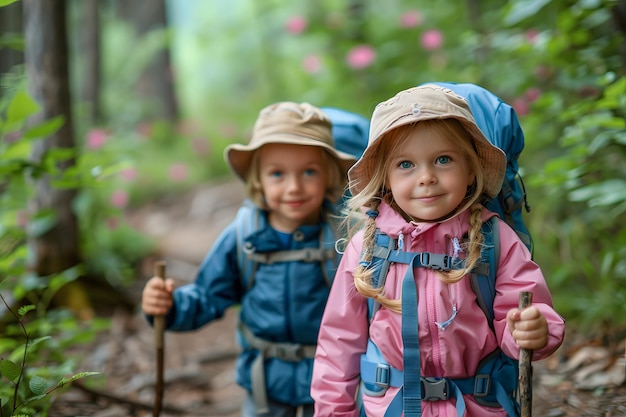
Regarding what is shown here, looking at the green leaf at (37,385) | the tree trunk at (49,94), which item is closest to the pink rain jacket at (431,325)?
the green leaf at (37,385)

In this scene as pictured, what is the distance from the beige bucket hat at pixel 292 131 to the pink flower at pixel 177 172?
26.5 ft

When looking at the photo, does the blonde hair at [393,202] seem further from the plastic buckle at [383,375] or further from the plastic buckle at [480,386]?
the plastic buckle at [480,386]

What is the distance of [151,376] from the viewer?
4344 millimetres

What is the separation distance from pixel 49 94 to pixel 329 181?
2.86 meters

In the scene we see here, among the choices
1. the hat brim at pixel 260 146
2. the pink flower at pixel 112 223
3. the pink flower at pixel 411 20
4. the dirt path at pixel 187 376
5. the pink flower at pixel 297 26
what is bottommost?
the dirt path at pixel 187 376

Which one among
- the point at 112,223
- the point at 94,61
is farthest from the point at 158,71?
the point at 112,223

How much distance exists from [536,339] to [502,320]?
0.20m

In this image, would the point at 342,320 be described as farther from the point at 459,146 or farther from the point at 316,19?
the point at 316,19

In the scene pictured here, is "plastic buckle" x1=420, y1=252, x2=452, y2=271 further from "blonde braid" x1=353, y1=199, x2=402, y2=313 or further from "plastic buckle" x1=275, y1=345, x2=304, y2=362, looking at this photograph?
"plastic buckle" x1=275, y1=345, x2=304, y2=362

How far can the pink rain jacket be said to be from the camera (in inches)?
80.9

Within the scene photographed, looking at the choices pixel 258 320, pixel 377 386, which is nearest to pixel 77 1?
pixel 258 320

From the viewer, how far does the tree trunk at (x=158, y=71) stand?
540 inches

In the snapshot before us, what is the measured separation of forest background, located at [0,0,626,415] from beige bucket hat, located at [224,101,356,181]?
0.73m

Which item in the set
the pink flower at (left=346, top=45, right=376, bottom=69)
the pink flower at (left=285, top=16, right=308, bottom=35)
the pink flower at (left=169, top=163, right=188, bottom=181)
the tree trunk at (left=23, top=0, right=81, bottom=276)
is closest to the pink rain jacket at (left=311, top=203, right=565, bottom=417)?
the tree trunk at (left=23, top=0, right=81, bottom=276)
